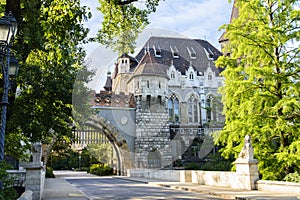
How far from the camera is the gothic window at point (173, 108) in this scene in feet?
107

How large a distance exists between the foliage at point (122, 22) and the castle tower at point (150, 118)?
1688 centimetres

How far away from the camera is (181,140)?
3306 centimetres

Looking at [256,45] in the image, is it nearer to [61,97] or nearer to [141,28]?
[141,28]

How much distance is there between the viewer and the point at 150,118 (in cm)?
2970

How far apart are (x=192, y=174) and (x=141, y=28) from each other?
8.05 meters

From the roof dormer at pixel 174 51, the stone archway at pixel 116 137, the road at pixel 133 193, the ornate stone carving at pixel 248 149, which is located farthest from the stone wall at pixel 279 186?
the roof dormer at pixel 174 51

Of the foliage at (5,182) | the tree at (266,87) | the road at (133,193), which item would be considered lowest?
the road at (133,193)

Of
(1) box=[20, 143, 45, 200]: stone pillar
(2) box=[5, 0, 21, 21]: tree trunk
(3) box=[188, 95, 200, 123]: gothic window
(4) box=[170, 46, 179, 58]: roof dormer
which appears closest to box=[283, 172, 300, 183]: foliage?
(1) box=[20, 143, 45, 200]: stone pillar

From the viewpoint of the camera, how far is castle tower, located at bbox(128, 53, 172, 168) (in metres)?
28.2

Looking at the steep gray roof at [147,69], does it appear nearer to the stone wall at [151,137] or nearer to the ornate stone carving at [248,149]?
the stone wall at [151,137]

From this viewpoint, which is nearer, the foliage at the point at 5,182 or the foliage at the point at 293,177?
the foliage at the point at 5,182

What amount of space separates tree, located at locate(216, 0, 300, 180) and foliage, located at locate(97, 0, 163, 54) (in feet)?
12.7

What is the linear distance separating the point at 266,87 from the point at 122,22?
5603 mm

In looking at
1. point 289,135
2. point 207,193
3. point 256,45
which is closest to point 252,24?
point 256,45
